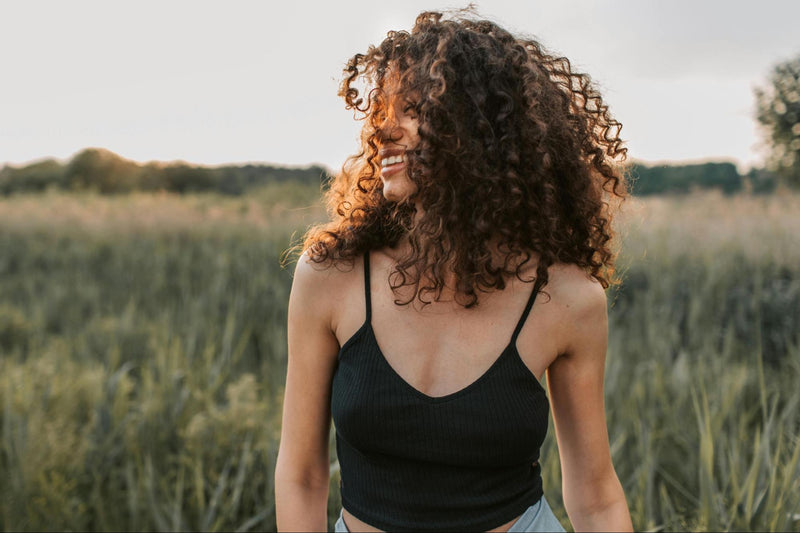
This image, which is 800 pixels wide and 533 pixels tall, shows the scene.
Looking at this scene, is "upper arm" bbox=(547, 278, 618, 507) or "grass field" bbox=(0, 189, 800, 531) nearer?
"upper arm" bbox=(547, 278, 618, 507)

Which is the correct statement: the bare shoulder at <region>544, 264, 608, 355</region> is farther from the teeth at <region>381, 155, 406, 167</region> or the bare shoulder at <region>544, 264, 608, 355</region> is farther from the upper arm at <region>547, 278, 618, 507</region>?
the teeth at <region>381, 155, 406, 167</region>

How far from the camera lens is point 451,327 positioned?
121 cm

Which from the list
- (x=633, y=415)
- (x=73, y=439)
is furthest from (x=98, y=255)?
(x=633, y=415)

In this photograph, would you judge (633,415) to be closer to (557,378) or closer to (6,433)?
(557,378)

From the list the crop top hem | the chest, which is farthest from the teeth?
the crop top hem

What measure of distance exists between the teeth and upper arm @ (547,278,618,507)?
16.1 inches

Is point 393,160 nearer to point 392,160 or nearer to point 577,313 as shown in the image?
point 392,160

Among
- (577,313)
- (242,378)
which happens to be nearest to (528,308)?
(577,313)

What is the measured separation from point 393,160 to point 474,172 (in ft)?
0.53

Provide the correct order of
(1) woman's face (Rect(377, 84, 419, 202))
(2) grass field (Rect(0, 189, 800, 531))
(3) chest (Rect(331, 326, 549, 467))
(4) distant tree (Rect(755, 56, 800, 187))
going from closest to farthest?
(3) chest (Rect(331, 326, 549, 467))
(1) woman's face (Rect(377, 84, 419, 202))
(2) grass field (Rect(0, 189, 800, 531))
(4) distant tree (Rect(755, 56, 800, 187))

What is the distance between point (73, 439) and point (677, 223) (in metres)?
6.44

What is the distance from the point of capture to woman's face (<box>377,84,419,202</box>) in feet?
4.05

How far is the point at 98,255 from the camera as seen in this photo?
7.66m

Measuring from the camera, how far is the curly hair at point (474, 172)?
121cm
